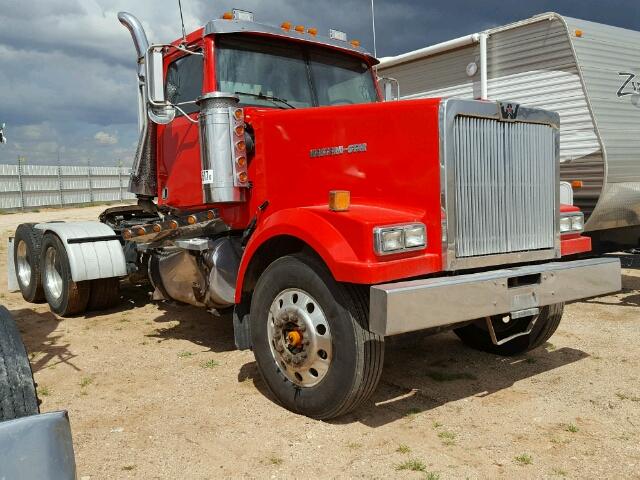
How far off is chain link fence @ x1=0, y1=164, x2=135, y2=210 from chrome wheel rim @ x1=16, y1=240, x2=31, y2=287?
21.3 meters

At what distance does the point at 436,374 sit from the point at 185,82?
3292mm

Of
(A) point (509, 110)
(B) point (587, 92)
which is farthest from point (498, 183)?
(B) point (587, 92)

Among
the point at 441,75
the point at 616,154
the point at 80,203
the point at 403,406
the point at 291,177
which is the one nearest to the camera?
the point at 403,406

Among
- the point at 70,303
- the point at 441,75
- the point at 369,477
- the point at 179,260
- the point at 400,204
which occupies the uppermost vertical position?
the point at 441,75

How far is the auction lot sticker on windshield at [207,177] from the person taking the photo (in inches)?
187

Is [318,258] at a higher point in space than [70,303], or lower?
higher

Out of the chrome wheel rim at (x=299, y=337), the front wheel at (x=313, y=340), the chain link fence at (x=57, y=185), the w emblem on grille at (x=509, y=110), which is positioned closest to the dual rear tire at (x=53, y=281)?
the front wheel at (x=313, y=340)

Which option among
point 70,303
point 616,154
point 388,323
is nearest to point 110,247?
point 70,303

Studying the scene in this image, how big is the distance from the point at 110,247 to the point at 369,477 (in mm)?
4725

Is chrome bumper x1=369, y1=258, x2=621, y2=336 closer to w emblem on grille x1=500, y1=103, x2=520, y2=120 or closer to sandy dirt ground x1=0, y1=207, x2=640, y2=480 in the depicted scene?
sandy dirt ground x1=0, y1=207, x2=640, y2=480

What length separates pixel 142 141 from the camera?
5.71 m

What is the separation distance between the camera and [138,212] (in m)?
7.89

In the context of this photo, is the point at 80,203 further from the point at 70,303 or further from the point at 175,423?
the point at 175,423

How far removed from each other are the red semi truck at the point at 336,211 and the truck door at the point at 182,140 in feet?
0.07
